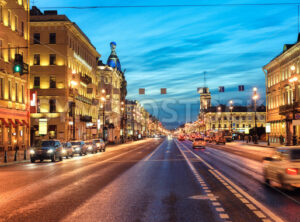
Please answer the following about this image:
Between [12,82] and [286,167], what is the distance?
131ft

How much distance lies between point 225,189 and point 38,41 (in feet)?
179

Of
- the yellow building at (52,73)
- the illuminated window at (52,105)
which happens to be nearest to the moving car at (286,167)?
the yellow building at (52,73)

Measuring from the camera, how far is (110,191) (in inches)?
520

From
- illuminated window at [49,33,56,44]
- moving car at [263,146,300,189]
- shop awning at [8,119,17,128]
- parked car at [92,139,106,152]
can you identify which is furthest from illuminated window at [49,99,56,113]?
moving car at [263,146,300,189]

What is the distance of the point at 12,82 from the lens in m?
46.5

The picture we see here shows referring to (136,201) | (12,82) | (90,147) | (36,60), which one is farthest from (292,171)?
(36,60)

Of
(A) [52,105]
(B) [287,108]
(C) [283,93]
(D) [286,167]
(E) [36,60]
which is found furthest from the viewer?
(C) [283,93]

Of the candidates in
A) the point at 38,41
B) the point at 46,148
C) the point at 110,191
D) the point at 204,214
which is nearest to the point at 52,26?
the point at 38,41

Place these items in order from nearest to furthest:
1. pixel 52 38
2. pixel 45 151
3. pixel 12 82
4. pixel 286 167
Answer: pixel 286 167
pixel 45 151
pixel 12 82
pixel 52 38

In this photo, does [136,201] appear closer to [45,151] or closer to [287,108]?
[45,151]

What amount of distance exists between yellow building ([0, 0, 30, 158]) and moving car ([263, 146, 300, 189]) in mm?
34175

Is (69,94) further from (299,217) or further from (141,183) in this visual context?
(299,217)

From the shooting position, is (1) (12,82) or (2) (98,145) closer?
(1) (12,82)

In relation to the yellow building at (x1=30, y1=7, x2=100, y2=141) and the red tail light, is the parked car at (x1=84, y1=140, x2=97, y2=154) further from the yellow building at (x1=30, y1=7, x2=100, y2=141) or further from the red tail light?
the red tail light
